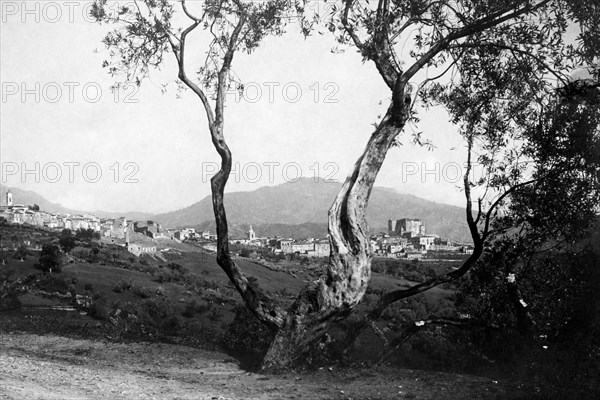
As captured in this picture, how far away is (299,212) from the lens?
58.7 metres

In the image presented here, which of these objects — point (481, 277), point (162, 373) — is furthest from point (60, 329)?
point (481, 277)

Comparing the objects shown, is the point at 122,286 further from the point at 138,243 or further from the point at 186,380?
the point at 138,243

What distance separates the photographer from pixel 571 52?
8734mm

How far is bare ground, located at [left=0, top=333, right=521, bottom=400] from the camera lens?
613 cm

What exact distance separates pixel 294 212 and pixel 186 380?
52.3m

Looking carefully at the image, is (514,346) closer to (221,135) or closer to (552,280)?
(552,280)

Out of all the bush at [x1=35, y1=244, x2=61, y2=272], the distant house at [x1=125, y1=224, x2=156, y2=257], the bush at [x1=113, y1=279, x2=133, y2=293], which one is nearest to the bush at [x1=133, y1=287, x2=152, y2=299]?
the bush at [x1=113, y1=279, x2=133, y2=293]

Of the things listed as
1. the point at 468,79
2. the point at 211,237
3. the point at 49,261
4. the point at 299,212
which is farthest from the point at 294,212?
the point at 468,79

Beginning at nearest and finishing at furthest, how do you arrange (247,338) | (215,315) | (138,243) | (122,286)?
(247,338) → (215,315) → (122,286) → (138,243)

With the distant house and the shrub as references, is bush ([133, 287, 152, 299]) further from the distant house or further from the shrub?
the distant house

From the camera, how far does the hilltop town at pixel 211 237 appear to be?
25.6 m

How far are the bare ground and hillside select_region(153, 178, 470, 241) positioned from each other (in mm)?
27809

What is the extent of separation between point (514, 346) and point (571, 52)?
4850 mm

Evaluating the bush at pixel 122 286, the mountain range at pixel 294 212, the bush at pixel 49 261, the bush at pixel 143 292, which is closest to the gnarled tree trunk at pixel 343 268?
the bush at pixel 143 292
